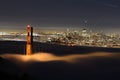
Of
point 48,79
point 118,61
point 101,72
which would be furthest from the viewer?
point 118,61

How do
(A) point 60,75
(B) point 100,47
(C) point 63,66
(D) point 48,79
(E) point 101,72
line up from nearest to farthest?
(D) point 48,79 < (A) point 60,75 < (E) point 101,72 < (C) point 63,66 < (B) point 100,47

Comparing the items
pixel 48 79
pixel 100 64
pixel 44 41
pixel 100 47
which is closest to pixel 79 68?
pixel 100 64

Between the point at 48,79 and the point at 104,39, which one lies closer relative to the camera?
the point at 48,79

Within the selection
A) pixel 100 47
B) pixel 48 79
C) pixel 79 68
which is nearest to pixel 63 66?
pixel 79 68

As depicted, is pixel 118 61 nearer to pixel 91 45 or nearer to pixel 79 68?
pixel 79 68

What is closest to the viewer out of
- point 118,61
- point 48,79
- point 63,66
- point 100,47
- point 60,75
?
point 48,79

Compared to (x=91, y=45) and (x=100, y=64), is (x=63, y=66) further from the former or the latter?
(x=91, y=45)

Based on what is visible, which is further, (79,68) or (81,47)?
(81,47)

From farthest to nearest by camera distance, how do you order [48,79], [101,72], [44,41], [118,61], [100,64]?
1. [44,41]
2. [118,61]
3. [100,64]
4. [101,72]
5. [48,79]
